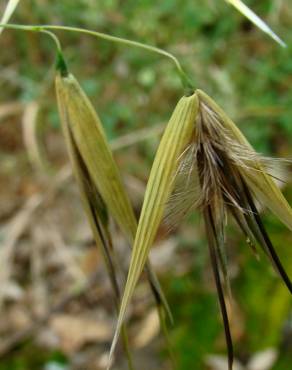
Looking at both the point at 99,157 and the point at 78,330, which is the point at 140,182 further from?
the point at 99,157

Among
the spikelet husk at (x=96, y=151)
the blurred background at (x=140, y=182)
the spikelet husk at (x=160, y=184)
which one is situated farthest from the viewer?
the blurred background at (x=140, y=182)

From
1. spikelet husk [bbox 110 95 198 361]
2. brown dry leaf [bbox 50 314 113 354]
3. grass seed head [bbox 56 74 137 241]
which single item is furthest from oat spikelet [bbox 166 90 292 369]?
brown dry leaf [bbox 50 314 113 354]

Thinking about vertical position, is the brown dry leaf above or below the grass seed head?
below

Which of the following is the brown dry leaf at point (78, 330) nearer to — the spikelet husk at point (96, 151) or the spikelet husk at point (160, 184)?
the spikelet husk at point (96, 151)

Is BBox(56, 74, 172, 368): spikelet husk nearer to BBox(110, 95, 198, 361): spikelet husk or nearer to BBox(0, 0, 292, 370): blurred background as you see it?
BBox(110, 95, 198, 361): spikelet husk

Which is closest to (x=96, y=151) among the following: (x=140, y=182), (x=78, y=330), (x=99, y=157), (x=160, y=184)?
(x=99, y=157)

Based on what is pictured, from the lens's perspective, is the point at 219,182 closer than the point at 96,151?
Yes

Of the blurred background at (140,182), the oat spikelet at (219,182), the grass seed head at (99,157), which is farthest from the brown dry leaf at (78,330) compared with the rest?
the oat spikelet at (219,182)
